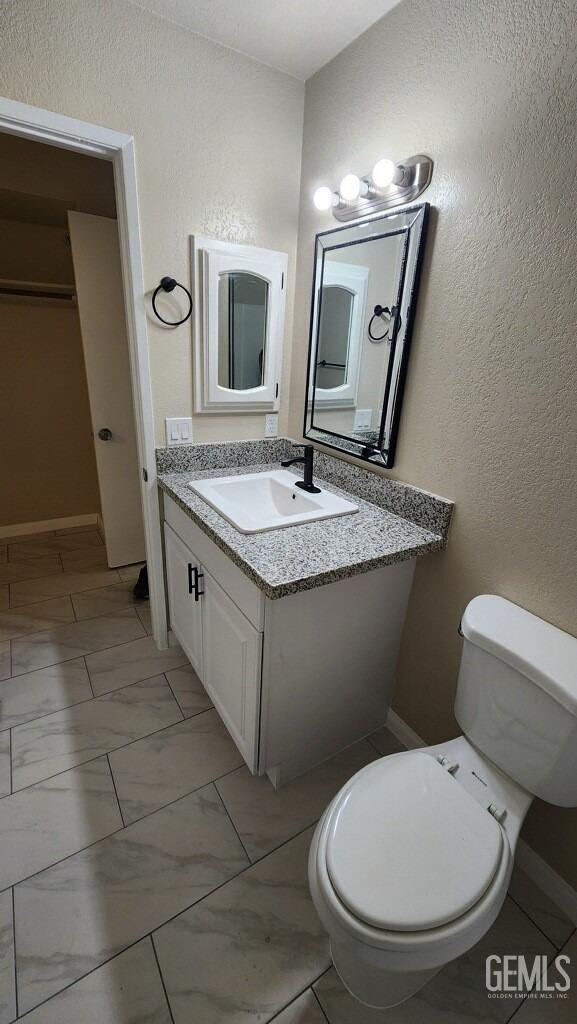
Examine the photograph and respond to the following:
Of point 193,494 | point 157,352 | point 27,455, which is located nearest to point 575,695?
point 193,494

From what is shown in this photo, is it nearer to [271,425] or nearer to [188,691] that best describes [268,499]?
[271,425]

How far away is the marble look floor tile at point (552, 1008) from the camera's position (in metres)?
1.01

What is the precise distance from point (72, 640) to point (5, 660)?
0.27 m

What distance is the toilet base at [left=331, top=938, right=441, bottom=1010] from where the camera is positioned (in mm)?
926

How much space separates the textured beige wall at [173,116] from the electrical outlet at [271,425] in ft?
0.57

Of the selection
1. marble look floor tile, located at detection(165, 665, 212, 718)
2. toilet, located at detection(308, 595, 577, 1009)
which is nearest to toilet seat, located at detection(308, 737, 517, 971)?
toilet, located at detection(308, 595, 577, 1009)

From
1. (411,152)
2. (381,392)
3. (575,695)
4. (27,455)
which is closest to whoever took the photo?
(575,695)

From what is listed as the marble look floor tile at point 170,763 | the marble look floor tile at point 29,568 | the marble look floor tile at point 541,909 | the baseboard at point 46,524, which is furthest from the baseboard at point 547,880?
the baseboard at point 46,524

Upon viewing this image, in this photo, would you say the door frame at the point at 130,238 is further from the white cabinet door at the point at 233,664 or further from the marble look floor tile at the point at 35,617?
the marble look floor tile at the point at 35,617

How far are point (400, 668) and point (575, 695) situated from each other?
0.77 meters

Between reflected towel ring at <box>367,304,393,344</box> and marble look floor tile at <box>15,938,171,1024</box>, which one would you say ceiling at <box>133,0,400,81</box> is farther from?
marble look floor tile at <box>15,938,171,1024</box>

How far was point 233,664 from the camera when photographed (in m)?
1.39

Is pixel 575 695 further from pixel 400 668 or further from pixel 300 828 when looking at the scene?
pixel 300 828

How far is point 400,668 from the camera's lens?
163 cm
